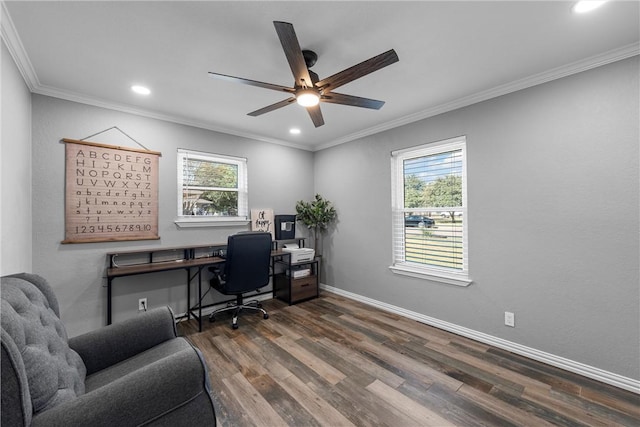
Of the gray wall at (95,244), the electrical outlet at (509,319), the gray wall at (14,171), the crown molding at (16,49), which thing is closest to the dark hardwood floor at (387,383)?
the electrical outlet at (509,319)

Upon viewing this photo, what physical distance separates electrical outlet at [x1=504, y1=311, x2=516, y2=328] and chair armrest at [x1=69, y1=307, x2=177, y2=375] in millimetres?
2916

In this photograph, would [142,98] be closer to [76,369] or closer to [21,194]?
[21,194]

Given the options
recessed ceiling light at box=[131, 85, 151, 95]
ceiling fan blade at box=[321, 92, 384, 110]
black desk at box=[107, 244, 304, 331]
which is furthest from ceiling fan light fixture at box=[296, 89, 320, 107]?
black desk at box=[107, 244, 304, 331]

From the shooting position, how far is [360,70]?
175 centimetres

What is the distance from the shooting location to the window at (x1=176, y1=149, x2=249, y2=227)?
345 centimetres

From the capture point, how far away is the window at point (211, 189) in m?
3.45

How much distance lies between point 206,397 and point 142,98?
2905 mm

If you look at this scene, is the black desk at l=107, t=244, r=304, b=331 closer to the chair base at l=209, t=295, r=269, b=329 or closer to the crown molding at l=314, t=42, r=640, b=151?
the chair base at l=209, t=295, r=269, b=329

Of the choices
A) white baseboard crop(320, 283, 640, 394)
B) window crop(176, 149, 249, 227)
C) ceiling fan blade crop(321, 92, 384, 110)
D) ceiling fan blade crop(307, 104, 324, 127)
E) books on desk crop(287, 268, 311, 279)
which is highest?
ceiling fan blade crop(321, 92, 384, 110)

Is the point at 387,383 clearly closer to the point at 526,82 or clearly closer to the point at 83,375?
the point at 83,375

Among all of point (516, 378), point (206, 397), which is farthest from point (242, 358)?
point (516, 378)

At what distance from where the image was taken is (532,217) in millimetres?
2451

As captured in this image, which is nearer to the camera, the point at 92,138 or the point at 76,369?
the point at 76,369

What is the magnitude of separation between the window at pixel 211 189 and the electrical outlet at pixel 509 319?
3.35m
